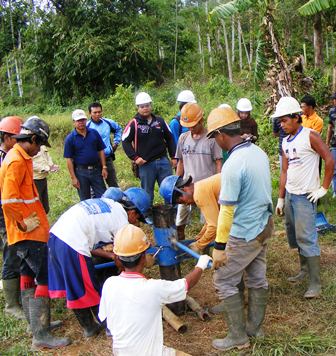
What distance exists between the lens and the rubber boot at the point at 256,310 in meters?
3.64

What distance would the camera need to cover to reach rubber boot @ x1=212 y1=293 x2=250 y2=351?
3.52 m

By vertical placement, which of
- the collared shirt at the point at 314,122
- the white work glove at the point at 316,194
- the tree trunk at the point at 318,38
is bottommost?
the white work glove at the point at 316,194

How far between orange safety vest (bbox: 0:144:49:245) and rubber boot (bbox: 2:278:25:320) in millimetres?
781

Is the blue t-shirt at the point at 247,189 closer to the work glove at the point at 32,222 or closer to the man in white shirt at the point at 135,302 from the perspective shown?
the man in white shirt at the point at 135,302

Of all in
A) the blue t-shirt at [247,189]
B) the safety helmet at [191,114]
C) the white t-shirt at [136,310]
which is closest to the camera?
the white t-shirt at [136,310]

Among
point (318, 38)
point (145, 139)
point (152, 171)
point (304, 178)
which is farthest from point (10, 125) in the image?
point (318, 38)

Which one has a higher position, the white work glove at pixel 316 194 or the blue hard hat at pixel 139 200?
the blue hard hat at pixel 139 200

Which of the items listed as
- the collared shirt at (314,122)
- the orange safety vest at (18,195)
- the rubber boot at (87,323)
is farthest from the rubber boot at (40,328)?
the collared shirt at (314,122)

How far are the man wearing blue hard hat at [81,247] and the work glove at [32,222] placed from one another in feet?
0.82

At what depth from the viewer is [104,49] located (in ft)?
63.0

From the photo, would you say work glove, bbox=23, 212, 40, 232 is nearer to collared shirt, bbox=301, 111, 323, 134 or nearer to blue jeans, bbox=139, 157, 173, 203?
blue jeans, bbox=139, 157, 173, 203

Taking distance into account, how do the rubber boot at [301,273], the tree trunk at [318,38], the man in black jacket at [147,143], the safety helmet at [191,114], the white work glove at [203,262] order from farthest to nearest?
the tree trunk at [318,38]
the man in black jacket at [147,143]
the safety helmet at [191,114]
the rubber boot at [301,273]
the white work glove at [203,262]

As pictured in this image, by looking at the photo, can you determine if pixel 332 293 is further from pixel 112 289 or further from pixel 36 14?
pixel 36 14

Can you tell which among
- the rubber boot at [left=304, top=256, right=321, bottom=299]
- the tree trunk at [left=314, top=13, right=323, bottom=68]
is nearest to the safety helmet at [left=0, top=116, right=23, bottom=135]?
the rubber boot at [left=304, top=256, right=321, bottom=299]
